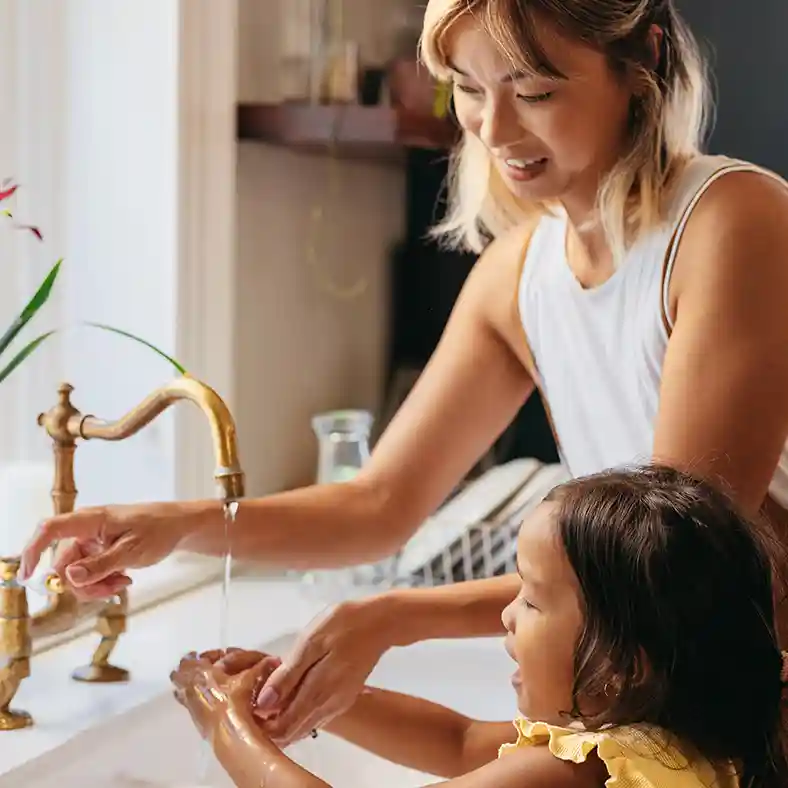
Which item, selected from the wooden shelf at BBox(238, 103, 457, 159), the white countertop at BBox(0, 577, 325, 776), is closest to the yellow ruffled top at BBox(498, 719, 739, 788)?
the white countertop at BBox(0, 577, 325, 776)

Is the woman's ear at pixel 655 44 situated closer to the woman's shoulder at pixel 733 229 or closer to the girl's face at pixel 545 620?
the woman's shoulder at pixel 733 229

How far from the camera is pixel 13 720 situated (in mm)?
1237

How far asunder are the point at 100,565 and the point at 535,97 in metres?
0.51

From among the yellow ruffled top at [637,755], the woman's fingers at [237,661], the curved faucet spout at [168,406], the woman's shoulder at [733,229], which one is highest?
the woman's shoulder at [733,229]

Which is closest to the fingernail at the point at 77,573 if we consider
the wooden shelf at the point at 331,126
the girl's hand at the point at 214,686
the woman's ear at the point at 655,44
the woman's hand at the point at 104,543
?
the woman's hand at the point at 104,543

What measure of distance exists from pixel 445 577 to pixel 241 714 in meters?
0.63

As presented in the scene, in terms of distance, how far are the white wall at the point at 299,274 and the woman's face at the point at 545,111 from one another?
65 centimetres

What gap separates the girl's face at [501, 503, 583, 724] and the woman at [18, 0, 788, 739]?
0.58 ft

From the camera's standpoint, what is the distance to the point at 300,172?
1978mm

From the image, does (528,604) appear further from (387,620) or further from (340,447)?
(340,447)

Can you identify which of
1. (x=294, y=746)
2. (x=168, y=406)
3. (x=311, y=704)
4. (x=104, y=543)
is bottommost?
(x=294, y=746)

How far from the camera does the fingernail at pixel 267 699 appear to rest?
1155 millimetres

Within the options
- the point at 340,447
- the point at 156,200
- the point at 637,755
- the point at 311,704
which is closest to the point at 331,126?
the point at 156,200

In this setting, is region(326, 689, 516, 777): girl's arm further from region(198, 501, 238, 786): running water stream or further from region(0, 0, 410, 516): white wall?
region(0, 0, 410, 516): white wall
